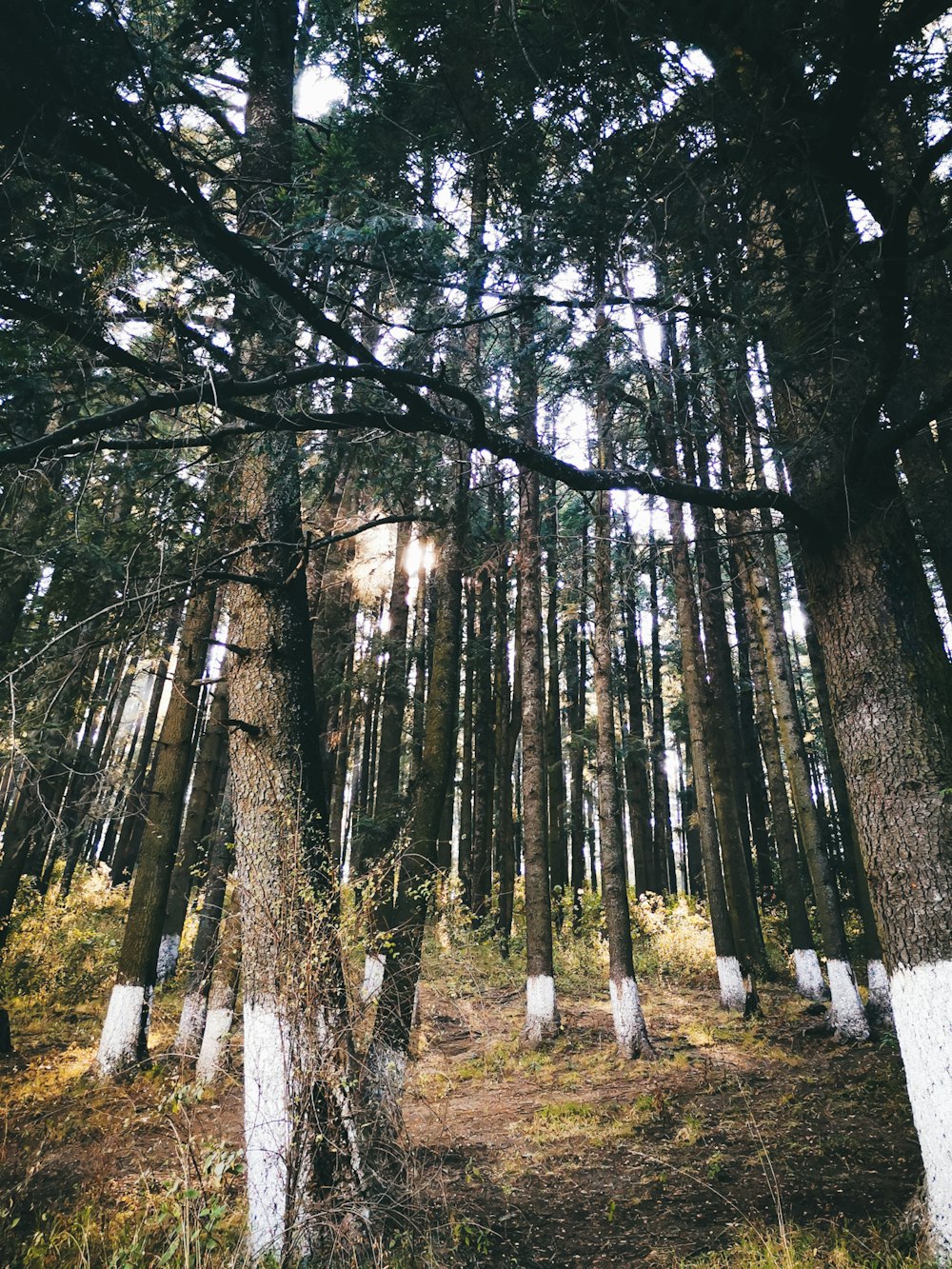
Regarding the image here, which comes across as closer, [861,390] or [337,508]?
[861,390]

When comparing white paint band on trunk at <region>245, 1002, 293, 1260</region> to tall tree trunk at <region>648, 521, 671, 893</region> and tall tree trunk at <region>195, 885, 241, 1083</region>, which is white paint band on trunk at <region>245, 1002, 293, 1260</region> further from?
tall tree trunk at <region>648, 521, 671, 893</region>

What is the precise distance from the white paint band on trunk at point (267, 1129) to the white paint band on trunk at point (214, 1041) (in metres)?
4.66

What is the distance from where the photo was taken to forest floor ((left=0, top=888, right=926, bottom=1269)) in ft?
13.5

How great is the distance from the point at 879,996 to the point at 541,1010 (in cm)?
519

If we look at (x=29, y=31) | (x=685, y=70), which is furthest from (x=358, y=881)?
(x=685, y=70)

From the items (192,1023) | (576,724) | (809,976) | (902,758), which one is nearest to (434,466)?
(902,758)

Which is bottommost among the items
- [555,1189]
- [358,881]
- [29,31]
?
[555,1189]

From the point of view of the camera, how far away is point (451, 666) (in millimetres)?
8820

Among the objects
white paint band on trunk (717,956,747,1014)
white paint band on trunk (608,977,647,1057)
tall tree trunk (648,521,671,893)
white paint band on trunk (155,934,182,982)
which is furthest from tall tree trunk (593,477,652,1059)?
tall tree trunk (648,521,671,893)

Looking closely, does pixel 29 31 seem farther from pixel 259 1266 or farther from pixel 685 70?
pixel 259 1266

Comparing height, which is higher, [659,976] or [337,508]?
[337,508]

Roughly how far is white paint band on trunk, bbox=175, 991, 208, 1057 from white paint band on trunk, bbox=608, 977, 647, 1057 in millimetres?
6122

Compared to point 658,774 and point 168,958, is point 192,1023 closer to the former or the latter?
point 168,958

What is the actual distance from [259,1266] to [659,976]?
1438cm
